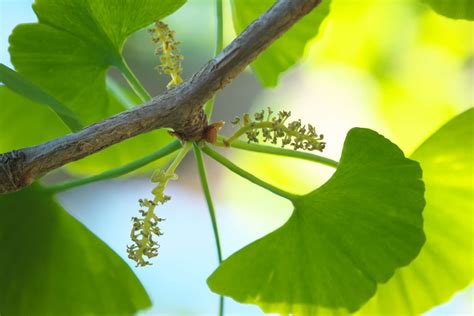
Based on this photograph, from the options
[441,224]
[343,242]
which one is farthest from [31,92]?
[441,224]

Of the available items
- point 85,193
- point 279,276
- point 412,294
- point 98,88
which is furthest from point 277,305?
point 85,193

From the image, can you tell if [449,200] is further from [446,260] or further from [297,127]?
[297,127]

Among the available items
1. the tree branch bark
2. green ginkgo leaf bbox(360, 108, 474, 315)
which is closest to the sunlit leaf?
the tree branch bark

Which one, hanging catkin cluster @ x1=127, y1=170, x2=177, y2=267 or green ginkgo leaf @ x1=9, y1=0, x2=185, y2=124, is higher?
green ginkgo leaf @ x1=9, y1=0, x2=185, y2=124

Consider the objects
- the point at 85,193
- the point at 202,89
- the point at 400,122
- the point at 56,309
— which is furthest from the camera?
the point at 85,193

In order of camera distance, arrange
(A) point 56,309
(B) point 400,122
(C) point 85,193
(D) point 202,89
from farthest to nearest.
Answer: (C) point 85,193 < (B) point 400,122 < (A) point 56,309 < (D) point 202,89

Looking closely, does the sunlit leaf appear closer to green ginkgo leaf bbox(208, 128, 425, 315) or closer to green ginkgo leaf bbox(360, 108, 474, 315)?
green ginkgo leaf bbox(208, 128, 425, 315)

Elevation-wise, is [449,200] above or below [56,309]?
below

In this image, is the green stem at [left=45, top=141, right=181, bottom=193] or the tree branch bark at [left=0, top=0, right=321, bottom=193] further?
the green stem at [left=45, top=141, right=181, bottom=193]
